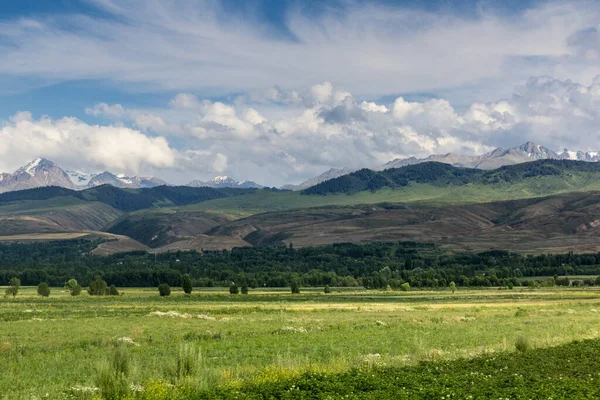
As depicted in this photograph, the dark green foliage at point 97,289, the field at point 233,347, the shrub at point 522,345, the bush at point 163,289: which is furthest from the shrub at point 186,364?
the dark green foliage at point 97,289

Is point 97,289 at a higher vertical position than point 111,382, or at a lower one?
lower

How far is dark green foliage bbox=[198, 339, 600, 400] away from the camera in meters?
23.7

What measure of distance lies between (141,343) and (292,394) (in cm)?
2345

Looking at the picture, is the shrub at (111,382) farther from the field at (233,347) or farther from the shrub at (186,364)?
the shrub at (186,364)

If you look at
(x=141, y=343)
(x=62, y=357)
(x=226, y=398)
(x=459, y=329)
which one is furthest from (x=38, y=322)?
(x=226, y=398)

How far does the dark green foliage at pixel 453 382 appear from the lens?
77.7 feet

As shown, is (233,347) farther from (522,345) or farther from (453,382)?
(453,382)

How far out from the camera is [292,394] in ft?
78.5

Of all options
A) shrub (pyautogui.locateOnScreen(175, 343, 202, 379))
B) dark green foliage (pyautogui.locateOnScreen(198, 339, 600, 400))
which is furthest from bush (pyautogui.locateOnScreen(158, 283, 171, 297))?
dark green foliage (pyautogui.locateOnScreen(198, 339, 600, 400))

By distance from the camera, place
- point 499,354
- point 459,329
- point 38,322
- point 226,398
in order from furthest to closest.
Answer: point 38,322 < point 459,329 < point 499,354 < point 226,398

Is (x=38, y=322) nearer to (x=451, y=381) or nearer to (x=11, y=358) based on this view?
(x=11, y=358)

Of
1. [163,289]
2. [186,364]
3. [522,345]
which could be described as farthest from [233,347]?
[163,289]

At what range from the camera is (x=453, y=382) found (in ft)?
85.5

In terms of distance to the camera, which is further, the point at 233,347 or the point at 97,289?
the point at 97,289
